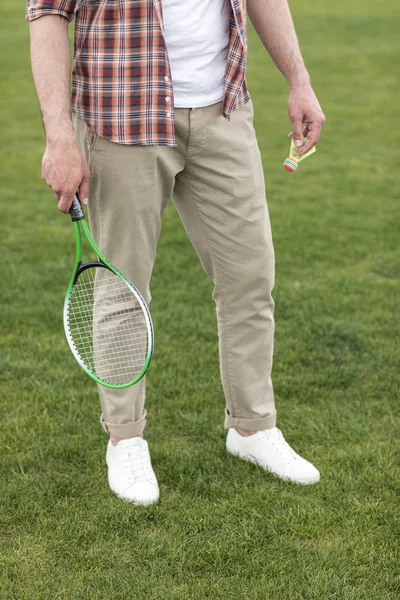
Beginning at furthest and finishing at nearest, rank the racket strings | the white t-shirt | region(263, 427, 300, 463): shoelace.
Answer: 1. region(263, 427, 300, 463): shoelace
2. the racket strings
3. the white t-shirt


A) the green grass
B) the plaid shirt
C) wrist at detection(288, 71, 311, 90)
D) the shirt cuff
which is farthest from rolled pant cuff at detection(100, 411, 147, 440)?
the shirt cuff

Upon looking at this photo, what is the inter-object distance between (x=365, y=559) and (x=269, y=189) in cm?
529

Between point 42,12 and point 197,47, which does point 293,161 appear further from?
point 42,12

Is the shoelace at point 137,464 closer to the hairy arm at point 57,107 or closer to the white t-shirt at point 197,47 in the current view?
the hairy arm at point 57,107

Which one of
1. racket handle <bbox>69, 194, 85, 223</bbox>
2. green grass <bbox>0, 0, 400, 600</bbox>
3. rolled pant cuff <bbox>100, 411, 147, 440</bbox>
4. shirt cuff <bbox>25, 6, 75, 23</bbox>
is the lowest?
green grass <bbox>0, 0, 400, 600</bbox>

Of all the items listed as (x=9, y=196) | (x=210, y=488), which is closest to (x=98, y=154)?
(x=210, y=488)

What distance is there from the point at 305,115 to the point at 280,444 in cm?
129

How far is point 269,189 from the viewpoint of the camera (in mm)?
7875

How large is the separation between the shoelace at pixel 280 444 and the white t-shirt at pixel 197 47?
1.33 meters

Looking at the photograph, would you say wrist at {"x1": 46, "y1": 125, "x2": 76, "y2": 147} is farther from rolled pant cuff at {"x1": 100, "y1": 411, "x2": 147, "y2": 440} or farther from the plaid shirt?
rolled pant cuff at {"x1": 100, "y1": 411, "x2": 147, "y2": 440}

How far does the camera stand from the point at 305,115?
330cm

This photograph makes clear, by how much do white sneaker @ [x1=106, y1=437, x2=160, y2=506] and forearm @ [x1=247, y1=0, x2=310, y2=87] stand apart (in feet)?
5.00

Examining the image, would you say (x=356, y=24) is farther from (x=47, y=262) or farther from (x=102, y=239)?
(x=102, y=239)

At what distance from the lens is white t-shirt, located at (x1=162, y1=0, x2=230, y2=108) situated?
9.68 ft
